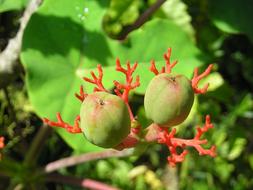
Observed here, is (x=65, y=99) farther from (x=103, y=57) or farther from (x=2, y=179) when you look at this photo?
(x=2, y=179)

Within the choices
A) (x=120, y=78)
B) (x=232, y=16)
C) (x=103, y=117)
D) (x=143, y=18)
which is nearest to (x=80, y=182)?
(x=120, y=78)

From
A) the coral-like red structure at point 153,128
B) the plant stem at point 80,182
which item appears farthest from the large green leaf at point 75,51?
the coral-like red structure at point 153,128

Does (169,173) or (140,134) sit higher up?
(140,134)

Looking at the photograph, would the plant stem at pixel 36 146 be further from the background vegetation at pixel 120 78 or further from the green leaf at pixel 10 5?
the green leaf at pixel 10 5

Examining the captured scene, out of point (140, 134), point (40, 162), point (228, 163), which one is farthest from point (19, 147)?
point (140, 134)

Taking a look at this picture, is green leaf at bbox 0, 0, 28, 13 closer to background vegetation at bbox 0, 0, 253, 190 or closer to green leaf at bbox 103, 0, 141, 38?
background vegetation at bbox 0, 0, 253, 190

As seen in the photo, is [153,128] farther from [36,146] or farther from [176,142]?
[36,146]

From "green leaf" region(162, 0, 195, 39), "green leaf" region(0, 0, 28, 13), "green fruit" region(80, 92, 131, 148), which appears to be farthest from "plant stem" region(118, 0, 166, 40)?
"green fruit" region(80, 92, 131, 148)
